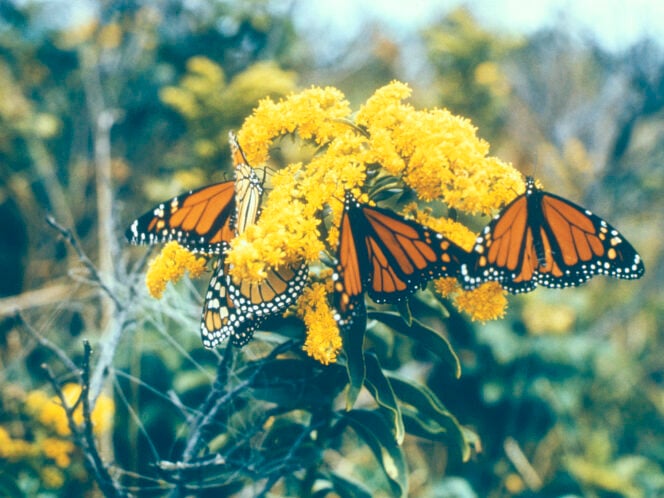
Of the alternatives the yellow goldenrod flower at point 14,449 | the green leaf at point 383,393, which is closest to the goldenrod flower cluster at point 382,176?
the green leaf at point 383,393

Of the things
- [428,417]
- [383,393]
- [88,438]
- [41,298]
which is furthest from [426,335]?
[41,298]

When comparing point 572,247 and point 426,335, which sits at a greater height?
point 572,247

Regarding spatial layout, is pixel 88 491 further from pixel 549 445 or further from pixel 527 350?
pixel 549 445

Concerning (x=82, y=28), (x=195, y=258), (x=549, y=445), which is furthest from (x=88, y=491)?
(x=82, y=28)

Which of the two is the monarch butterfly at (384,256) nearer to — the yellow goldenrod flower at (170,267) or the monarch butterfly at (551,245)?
the monarch butterfly at (551,245)

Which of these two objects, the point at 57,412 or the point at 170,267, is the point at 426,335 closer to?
the point at 170,267

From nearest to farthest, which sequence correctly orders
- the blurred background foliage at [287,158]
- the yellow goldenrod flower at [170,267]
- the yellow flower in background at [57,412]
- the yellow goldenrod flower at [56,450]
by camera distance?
the yellow goldenrod flower at [170,267], the yellow goldenrod flower at [56,450], the yellow flower in background at [57,412], the blurred background foliage at [287,158]

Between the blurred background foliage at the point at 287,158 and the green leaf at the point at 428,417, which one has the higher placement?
the blurred background foliage at the point at 287,158
